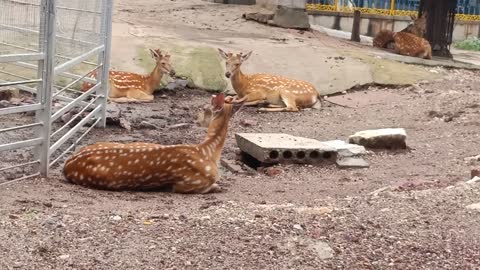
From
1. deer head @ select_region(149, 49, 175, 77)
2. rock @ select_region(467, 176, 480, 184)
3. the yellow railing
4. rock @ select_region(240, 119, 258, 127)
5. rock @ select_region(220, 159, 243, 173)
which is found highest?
the yellow railing

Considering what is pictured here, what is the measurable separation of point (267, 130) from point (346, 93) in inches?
117

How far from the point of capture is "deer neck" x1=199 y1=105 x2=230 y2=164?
6992 mm

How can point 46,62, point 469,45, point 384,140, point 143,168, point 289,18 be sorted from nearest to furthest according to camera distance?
point 46,62 → point 143,168 → point 384,140 → point 289,18 → point 469,45

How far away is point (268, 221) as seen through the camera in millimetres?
5234

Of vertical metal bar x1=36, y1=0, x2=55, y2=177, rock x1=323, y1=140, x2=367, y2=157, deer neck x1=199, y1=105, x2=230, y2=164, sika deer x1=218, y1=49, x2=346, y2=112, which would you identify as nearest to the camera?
vertical metal bar x1=36, y1=0, x2=55, y2=177

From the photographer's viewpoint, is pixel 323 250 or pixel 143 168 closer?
pixel 323 250

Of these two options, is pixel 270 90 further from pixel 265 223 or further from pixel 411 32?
pixel 411 32

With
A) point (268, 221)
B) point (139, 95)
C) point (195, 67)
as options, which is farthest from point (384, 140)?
point (195, 67)

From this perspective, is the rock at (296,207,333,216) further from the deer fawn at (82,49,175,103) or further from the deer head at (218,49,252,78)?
the deer head at (218,49,252,78)

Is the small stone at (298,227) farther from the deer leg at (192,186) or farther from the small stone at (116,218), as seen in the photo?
the deer leg at (192,186)

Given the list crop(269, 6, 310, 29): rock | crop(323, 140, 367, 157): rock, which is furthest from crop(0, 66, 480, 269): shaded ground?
crop(269, 6, 310, 29): rock

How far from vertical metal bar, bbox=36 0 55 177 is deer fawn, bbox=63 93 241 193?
214mm

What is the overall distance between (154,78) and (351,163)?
4.50 metres

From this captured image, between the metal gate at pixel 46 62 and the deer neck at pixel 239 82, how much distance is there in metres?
2.66
